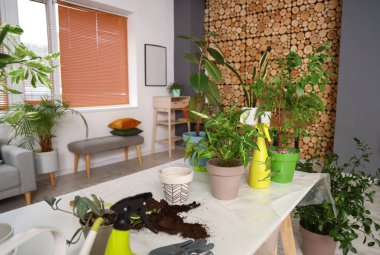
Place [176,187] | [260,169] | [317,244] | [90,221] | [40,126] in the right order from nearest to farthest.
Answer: [90,221] → [176,187] → [260,169] → [317,244] → [40,126]

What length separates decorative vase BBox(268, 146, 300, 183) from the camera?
1216 mm

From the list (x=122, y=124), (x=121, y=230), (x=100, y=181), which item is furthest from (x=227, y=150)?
(x=122, y=124)

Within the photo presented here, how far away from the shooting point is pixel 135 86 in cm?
469

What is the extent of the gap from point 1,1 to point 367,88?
15.0ft

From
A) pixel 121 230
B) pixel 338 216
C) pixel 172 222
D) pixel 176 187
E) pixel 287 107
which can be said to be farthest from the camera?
pixel 338 216

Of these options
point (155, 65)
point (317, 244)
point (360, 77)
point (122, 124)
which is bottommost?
point (317, 244)

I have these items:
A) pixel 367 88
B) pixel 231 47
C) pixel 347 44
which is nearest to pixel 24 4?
pixel 231 47

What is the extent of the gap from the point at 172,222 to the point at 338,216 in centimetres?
112

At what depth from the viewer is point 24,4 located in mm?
3414

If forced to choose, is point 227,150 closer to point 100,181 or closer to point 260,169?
point 260,169

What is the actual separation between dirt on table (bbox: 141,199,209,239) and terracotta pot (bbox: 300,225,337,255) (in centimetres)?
118

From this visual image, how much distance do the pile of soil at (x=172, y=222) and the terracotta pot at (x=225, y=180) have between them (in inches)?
5.8

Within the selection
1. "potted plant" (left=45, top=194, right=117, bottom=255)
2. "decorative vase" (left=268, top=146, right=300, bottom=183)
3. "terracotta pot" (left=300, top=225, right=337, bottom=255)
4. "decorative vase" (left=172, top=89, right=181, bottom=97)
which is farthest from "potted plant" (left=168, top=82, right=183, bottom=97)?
"potted plant" (left=45, top=194, right=117, bottom=255)

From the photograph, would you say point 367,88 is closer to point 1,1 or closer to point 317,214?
point 317,214
